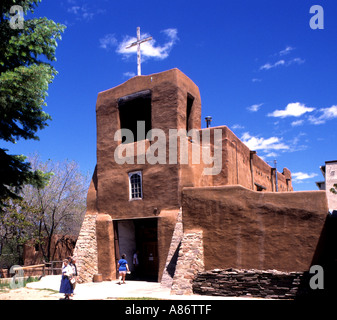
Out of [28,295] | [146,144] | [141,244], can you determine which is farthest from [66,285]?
[141,244]

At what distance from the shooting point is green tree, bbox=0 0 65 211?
1226 centimetres

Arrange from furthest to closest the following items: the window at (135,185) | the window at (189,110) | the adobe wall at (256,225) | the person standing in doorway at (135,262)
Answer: the window at (189,110) < the person standing in doorway at (135,262) < the window at (135,185) < the adobe wall at (256,225)

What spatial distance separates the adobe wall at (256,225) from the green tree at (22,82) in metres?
6.63

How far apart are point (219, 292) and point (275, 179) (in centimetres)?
1789

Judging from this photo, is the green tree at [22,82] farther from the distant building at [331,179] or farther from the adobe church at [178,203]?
the distant building at [331,179]

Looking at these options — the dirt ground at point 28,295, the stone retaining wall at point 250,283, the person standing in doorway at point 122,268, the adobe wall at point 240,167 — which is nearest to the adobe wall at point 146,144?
the adobe wall at point 240,167

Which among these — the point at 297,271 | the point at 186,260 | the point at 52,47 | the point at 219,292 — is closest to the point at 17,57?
the point at 52,47

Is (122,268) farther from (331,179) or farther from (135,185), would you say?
(331,179)

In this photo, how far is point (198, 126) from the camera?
20.6 meters

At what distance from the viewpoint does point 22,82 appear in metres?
12.3

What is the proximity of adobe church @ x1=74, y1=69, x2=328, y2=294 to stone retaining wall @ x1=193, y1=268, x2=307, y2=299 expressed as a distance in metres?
0.58

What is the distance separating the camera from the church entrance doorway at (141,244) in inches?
801

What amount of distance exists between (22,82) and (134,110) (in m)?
10.5

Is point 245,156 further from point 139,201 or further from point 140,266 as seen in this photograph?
point 140,266
